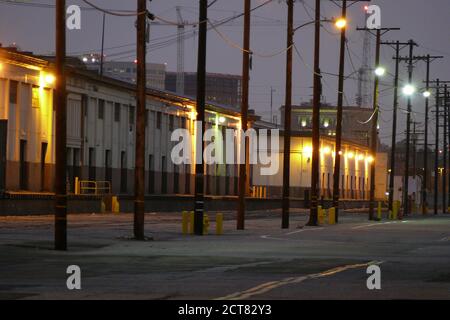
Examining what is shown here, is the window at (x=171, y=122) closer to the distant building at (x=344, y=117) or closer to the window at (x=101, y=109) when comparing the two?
the window at (x=101, y=109)

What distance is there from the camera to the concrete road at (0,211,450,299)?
1728 centimetres

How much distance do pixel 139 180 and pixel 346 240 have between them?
8764 millimetres

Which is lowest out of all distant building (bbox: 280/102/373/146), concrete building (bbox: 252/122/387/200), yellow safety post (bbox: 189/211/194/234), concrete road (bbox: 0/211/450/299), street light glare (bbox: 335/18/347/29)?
concrete road (bbox: 0/211/450/299)

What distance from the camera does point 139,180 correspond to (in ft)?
110

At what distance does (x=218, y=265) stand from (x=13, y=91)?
125ft

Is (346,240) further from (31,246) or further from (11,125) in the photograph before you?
(11,125)

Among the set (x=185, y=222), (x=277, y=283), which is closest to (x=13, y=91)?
(x=185, y=222)

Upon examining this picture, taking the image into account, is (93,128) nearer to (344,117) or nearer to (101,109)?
(101,109)

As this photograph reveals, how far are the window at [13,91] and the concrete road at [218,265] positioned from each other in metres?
20.5

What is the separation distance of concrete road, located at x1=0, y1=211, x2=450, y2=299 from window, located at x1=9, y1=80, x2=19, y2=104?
807 inches

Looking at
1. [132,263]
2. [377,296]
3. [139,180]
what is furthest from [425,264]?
[139,180]

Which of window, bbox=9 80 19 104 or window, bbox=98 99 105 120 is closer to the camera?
window, bbox=9 80 19 104

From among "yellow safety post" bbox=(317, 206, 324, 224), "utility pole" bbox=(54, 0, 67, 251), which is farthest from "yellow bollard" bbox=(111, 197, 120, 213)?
"utility pole" bbox=(54, 0, 67, 251)

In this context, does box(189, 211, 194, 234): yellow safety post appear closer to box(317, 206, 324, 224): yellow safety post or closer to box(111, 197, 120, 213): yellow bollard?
box(317, 206, 324, 224): yellow safety post
